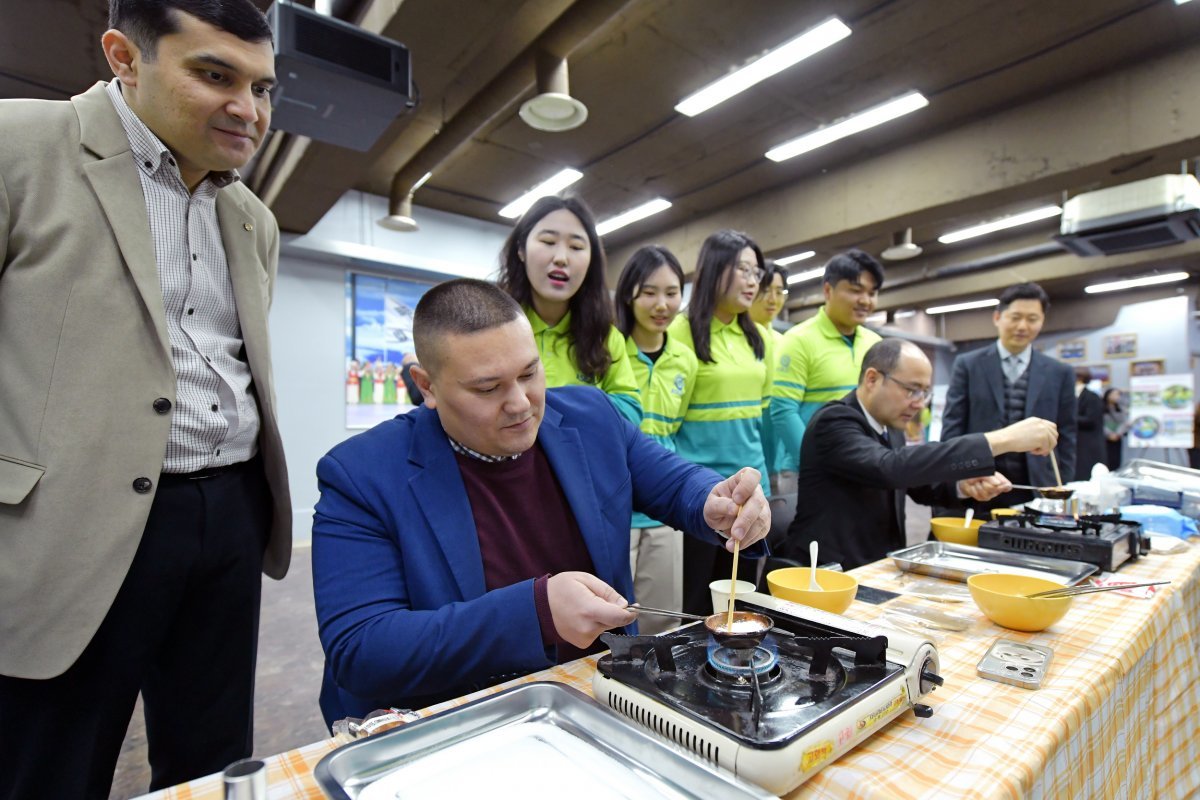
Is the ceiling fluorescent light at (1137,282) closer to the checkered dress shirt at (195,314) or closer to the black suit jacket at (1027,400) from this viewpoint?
the black suit jacket at (1027,400)

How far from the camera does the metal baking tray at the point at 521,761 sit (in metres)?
0.59

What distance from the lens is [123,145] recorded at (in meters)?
1.13

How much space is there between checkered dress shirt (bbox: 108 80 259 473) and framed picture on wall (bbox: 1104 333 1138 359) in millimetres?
14163

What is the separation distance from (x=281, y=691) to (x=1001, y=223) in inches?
344

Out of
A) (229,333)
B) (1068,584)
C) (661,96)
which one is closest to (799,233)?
(661,96)

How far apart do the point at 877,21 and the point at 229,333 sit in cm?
415

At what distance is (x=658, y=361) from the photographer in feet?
8.06

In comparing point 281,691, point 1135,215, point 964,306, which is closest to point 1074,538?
point 281,691

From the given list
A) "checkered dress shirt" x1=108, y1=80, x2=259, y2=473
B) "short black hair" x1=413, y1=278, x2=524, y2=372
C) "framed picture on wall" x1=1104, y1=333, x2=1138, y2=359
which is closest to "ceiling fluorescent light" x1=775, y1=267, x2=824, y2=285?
"framed picture on wall" x1=1104, y1=333, x2=1138, y2=359

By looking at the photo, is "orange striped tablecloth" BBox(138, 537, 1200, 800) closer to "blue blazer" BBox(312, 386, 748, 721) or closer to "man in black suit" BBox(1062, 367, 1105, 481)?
"blue blazer" BBox(312, 386, 748, 721)

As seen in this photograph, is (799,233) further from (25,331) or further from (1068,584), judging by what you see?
(25,331)

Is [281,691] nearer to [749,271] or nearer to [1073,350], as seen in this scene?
[749,271]

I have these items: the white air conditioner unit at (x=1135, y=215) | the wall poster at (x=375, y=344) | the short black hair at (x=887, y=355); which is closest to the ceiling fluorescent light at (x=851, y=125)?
the white air conditioner unit at (x=1135, y=215)

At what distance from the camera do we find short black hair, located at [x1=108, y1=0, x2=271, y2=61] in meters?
1.09
